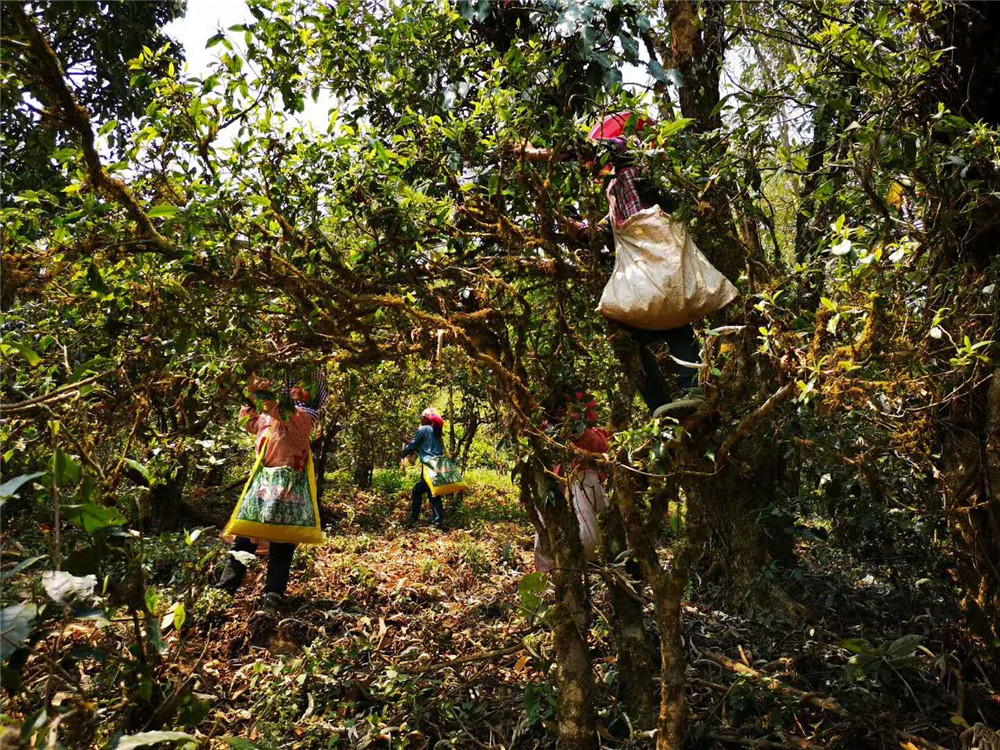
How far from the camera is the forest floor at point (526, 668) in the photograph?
9.20 ft

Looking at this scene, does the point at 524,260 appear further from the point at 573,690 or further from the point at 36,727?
the point at 36,727

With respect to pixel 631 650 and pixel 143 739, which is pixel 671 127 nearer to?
pixel 631 650

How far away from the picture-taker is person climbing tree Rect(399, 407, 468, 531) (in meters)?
→ 7.84

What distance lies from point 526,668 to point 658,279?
2.29 metres

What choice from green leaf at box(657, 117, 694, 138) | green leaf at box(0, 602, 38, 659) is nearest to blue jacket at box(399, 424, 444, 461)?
green leaf at box(657, 117, 694, 138)

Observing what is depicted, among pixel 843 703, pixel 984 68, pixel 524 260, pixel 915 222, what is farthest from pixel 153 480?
pixel 984 68

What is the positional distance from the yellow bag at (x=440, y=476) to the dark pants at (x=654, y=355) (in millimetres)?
5137

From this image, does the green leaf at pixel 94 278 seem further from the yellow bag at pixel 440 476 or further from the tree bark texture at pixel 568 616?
the yellow bag at pixel 440 476

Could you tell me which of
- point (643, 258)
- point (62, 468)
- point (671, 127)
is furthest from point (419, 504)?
point (62, 468)

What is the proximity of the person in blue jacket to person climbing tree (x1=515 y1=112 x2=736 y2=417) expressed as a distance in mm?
5585

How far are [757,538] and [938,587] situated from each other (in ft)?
3.58

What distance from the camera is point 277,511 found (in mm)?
4250

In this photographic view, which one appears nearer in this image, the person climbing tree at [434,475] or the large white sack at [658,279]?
the large white sack at [658,279]

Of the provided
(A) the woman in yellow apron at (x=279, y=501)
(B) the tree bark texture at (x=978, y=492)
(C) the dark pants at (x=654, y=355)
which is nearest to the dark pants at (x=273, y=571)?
(A) the woman in yellow apron at (x=279, y=501)
